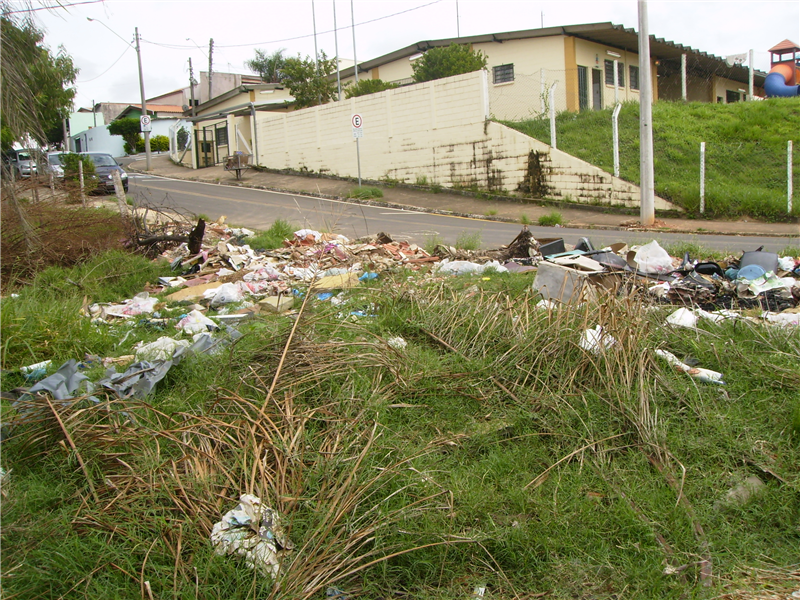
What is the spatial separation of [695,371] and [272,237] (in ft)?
26.4

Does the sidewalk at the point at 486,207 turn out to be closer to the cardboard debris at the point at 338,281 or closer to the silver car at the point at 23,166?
the cardboard debris at the point at 338,281

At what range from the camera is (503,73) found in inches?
1049

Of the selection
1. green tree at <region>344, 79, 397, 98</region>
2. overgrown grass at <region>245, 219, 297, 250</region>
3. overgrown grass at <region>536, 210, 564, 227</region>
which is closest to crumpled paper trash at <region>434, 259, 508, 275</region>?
overgrown grass at <region>245, 219, 297, 250</region>

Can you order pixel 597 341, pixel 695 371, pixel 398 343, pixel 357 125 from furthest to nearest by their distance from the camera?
pixel 357 125 → pixel 398 343 → pixel 695 371 → pixel 597 341

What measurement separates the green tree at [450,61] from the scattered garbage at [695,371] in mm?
22974

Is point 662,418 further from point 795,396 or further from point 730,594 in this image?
point 730,594

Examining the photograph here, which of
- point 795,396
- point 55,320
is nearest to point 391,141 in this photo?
point 55,320

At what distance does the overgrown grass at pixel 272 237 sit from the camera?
1052 cm

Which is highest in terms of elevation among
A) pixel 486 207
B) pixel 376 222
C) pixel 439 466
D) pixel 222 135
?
pixel 222 135

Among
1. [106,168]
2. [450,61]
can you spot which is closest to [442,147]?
[450,61]

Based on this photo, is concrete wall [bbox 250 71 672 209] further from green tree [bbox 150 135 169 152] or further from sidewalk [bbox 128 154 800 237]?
green tree [bbox 150 135 169 152]

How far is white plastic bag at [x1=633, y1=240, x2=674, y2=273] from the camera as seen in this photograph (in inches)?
273

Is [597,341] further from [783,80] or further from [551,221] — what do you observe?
[783,80]

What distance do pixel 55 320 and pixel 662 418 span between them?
15.4 feet
